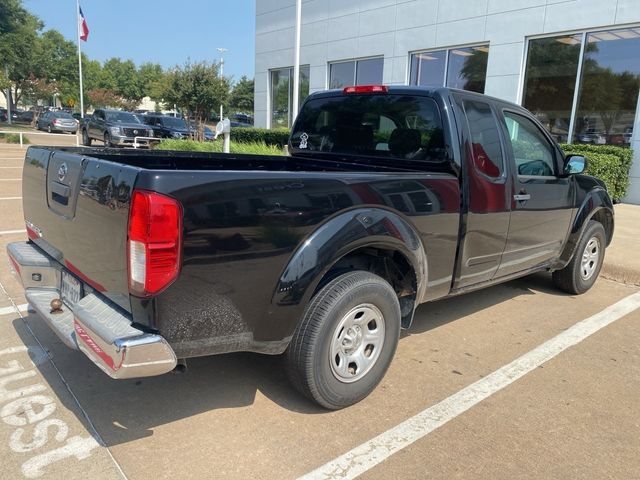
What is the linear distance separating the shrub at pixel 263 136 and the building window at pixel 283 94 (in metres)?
1.55

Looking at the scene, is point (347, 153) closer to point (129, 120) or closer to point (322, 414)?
point (322, 414)

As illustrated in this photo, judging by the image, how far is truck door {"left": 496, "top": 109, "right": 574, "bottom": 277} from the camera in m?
4.18

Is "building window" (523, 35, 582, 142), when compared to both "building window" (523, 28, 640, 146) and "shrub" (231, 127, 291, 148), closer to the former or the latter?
"building window" (523, 28, 640, 146)

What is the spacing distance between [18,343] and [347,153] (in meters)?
2.91

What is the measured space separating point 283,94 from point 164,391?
56.8ft

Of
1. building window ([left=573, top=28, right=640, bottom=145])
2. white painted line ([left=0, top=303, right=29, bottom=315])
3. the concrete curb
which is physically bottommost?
white painted line ([left=0, top=303, right=29, bottom=315])

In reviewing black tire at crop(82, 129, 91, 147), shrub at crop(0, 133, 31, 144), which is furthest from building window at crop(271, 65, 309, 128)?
shrub at crop(0, 133, 31, 144)

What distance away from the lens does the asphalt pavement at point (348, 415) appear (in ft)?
8.42

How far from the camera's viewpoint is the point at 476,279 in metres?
4.01

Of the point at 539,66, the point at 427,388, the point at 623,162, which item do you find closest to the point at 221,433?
the point at 427,388

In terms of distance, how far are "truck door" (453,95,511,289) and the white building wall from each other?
9171 mm

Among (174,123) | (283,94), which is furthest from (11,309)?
(174,123)

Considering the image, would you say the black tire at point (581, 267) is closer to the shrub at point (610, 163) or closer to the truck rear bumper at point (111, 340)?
the truck rear bumper at point (111, 340)

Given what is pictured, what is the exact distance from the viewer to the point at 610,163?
409 inches
